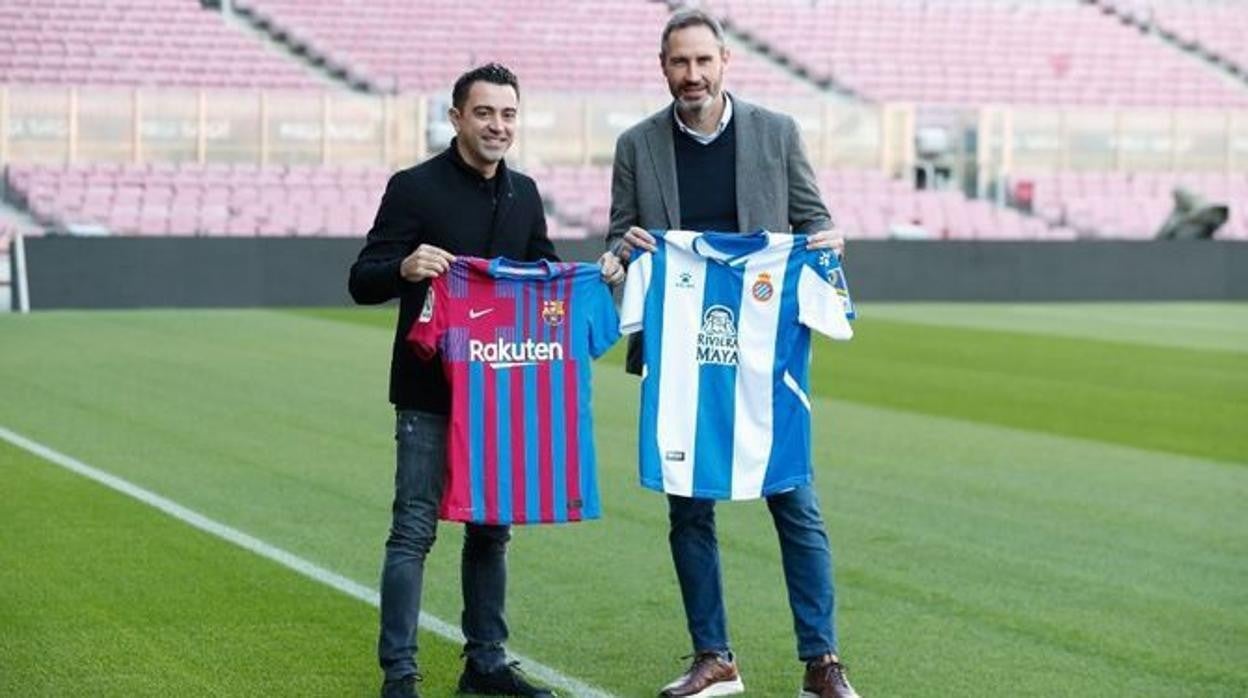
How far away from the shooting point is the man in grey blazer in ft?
24.6

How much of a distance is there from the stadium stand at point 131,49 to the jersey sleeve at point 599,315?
109 ft

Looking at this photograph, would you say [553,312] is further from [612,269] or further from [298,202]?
[298,202]

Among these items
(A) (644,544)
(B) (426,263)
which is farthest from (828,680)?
(A) (644,544)

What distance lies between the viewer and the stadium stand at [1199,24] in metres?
52.2

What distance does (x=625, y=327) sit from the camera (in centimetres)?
767

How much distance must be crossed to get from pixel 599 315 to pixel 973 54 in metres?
42.0

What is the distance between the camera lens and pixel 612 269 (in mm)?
7574

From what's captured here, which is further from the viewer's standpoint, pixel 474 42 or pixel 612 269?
pixel 474 42

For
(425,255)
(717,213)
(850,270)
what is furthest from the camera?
(850,270)

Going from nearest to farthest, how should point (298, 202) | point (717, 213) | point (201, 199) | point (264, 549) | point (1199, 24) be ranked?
point (717, 213)
point (264, 549)
point (201, 199)
point (298, 202)
point (1199, 24)

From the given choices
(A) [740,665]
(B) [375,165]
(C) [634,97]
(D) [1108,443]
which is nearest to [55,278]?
(B) [375,165]

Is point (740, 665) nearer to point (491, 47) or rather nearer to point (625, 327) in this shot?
point (625, 327)

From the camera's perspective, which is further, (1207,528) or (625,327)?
(1207,528)

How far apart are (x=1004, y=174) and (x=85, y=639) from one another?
3553 centimetres
